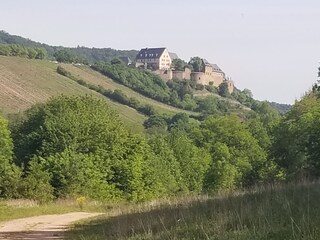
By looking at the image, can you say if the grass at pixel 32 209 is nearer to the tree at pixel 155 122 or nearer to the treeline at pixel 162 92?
the tree at pixel 155 122

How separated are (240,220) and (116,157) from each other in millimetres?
41727

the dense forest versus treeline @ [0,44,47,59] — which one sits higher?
treeline @ [0,44,47,59]

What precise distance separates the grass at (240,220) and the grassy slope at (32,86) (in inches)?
3693

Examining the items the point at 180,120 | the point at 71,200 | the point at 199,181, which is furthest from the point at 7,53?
the point at 71,200

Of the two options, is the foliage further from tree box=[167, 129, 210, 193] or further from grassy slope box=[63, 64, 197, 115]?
grassy slope box=[63, 64, 197, 115]

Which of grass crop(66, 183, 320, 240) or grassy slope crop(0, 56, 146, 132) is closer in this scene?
grass crop(66, 183, 320, 240)

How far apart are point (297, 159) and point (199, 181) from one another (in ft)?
57.1

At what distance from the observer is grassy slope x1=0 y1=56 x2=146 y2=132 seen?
379 ft

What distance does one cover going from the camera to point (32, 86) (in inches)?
5039

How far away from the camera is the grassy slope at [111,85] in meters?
158

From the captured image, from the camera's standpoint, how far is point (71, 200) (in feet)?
130

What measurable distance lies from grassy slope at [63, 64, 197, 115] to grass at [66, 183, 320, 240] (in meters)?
138

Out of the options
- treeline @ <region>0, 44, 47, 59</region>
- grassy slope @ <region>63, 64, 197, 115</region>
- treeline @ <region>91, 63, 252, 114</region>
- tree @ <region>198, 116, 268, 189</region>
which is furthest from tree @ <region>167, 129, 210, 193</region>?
treeline @ <region>0, 44, 47, 59</region>

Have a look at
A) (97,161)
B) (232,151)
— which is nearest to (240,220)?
(97,161)
